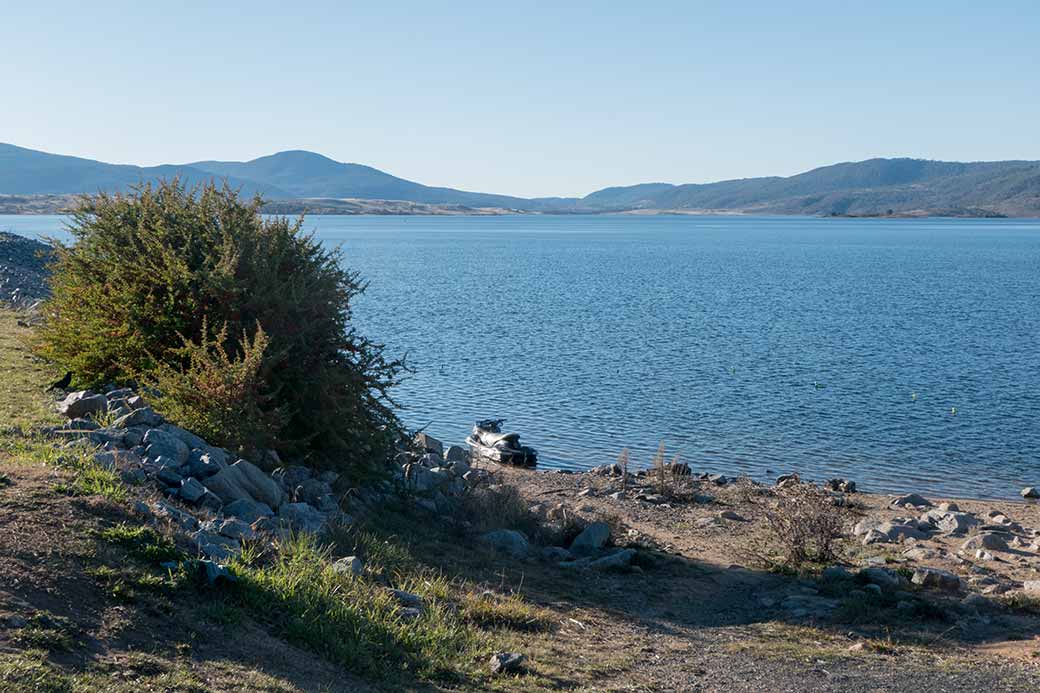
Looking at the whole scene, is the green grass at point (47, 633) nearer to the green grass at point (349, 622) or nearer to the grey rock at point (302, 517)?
the green grass at point (349, 622)

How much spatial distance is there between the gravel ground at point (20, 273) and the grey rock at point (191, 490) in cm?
1514

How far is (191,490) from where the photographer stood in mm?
10156

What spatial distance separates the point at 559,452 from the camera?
941 inches

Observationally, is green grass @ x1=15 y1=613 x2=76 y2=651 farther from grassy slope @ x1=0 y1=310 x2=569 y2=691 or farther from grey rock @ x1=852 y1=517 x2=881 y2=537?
grey rock @ x1=852 y1=517 x2=881 y2=537

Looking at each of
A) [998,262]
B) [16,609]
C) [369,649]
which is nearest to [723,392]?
[369,649]

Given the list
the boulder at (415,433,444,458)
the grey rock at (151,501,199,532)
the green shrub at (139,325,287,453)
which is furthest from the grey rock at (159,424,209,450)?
the boulder at (415,433,444,458)

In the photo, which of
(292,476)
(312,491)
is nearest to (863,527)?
(312,491)

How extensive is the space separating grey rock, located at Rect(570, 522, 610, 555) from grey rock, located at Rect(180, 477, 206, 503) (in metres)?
5.38

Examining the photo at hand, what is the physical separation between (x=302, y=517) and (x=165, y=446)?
5.47ft

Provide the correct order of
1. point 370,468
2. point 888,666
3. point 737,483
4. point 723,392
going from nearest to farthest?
1. point 888,666
2. point 370,468
3. point 737,483
4. point 723,392

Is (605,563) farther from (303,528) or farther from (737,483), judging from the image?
(737,483)

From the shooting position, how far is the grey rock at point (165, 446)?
1070 cm

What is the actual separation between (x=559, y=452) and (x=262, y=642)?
54.9ft

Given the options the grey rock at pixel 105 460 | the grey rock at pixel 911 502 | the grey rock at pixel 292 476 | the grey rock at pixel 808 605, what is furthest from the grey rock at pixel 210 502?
the grey rock at pixel 911 502
